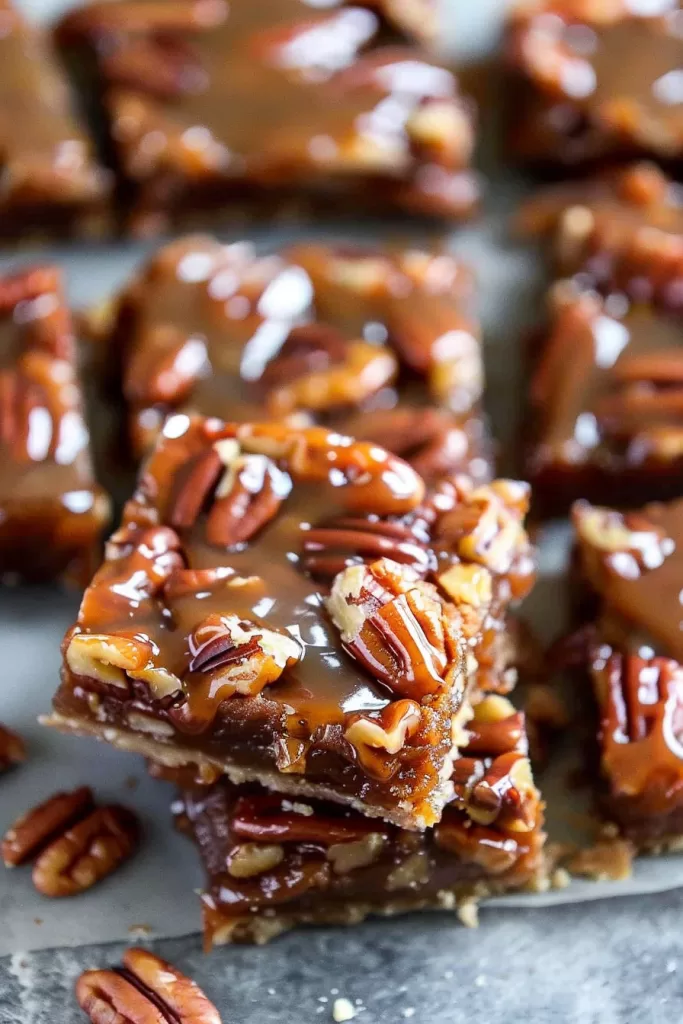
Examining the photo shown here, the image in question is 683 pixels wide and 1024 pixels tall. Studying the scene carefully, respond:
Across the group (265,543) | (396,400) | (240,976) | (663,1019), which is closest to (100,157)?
(396,400)

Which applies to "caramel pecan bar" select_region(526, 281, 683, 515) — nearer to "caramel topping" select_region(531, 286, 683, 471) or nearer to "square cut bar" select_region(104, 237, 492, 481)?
"caramel topping" select_region(531, 286, 683, 471)

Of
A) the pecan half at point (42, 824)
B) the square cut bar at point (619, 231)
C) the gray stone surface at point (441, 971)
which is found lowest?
the gray stone surface at point (441, 971)

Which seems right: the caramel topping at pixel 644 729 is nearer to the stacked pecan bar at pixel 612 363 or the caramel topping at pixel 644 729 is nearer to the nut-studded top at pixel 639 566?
the nut-studded top at pixel 639 566

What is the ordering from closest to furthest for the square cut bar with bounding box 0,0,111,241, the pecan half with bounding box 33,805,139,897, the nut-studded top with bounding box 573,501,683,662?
the pecan half with bounding box 33,805,139,897, the nut-studded top with bounding box 573,501,683,662, the square cut bar with bounding box 0,0,111,241

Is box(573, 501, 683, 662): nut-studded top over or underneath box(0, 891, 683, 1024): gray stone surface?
over

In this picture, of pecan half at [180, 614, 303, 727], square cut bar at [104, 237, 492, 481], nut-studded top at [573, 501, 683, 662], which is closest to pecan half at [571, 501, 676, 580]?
nut-studded top at [573, 501, 683, 662]

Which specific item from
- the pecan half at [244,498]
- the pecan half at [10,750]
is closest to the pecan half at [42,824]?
the pecan half at [10,750]

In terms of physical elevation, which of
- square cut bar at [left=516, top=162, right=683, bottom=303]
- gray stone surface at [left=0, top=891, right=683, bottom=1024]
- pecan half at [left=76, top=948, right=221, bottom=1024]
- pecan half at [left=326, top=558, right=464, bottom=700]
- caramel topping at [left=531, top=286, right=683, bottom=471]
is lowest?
gray stone surface at [left=0, top=891, right=683, bottom=1024]
